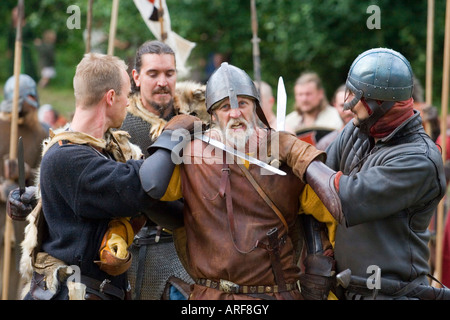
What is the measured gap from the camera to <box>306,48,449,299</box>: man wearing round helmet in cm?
396

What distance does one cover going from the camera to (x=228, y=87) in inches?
162

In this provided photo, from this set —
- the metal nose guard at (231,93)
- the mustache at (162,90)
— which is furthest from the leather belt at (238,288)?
the mustache at (162,90)

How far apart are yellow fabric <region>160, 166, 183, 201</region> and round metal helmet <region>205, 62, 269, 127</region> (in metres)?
0.39

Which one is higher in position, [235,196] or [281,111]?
[281,111]

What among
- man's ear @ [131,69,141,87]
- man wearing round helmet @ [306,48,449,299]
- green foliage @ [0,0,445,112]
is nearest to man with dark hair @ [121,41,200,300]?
man's ear @ [131,69,141,87]

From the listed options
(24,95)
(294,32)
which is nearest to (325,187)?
(24,95)

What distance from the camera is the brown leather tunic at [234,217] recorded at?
4.04 metres

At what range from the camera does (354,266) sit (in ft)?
13.8

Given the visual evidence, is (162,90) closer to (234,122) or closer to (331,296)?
(234,122)

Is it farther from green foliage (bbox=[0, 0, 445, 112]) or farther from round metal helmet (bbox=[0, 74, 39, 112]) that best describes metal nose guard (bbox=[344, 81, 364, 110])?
green foliage (bbox=[0, 0, 445, 112])

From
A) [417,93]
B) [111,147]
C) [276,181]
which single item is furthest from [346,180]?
[417,93]

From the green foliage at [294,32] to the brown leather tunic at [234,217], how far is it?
761cm

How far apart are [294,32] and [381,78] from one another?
8.37 metres

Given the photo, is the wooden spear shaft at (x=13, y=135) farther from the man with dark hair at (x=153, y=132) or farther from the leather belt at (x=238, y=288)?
the leather belt at (x=238, y=288)
